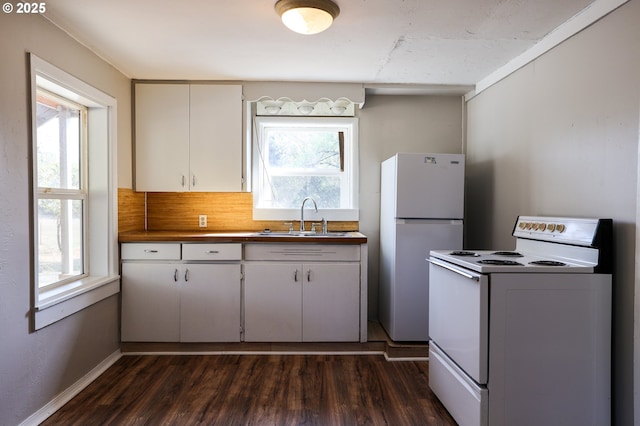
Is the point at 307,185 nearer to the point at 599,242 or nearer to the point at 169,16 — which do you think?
the point at 169,16

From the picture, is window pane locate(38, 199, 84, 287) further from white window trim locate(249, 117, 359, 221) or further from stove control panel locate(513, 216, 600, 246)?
stove control panel locate(513, 216, 600, 246)

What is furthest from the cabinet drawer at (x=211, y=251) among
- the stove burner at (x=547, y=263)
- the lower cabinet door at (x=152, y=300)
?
the stove burner at (x=547, y=263)

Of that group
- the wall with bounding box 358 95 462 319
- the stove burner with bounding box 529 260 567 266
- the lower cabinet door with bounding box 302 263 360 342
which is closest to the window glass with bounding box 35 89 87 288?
the lower cabinet door with bounding box 302 263 360 342

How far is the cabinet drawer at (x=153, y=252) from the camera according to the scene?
292 cm

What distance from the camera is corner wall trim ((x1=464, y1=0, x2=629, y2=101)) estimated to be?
1890 millimetres

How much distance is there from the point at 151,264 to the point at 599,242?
294 centimetres

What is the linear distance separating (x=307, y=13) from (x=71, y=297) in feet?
7.22

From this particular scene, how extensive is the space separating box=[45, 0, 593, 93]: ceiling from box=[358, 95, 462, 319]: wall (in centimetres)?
37

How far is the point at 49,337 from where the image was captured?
2.13 metres

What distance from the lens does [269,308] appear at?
2.95 meters

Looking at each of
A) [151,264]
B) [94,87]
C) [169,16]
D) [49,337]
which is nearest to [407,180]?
[169,16]

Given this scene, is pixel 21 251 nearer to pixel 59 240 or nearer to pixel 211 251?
pixel 59 240

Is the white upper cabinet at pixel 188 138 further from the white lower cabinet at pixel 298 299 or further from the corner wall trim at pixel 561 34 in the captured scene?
the corner wall trim at pixel 561 34

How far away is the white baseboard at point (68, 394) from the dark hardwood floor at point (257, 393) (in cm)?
4
